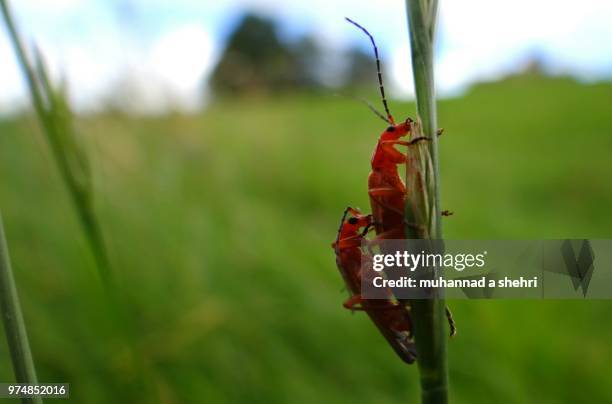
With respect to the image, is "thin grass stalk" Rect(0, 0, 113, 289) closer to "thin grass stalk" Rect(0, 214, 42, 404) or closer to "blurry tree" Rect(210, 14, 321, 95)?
"thin grass stalk" Rect(0, 214, 42, 404)

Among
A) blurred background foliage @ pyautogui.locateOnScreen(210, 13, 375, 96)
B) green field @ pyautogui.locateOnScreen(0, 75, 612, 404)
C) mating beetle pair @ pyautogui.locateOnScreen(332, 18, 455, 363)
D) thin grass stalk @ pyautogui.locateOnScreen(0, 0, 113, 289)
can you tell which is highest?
blurred background foliage @ pyautogui.locateOnScreen(210, 13, 375, 96)

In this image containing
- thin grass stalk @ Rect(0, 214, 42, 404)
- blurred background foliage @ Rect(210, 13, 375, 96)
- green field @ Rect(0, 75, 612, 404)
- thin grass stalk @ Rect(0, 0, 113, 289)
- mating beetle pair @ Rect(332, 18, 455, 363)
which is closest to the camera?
thin grass stalk @ Rect(0, 214, 42, 404)

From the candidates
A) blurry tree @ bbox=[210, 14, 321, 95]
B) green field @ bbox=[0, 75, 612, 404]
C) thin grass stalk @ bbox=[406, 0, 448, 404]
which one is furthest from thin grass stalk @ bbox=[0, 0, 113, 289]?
blurry tree @ bbox=[210, 14, 321, 95]

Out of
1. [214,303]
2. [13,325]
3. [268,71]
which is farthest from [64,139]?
[268,71]

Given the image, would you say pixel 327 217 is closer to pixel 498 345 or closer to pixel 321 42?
pixel 321 42

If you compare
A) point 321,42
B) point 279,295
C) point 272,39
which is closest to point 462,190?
point 321,42

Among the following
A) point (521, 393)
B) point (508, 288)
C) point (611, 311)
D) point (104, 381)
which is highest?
point (508, 288)
